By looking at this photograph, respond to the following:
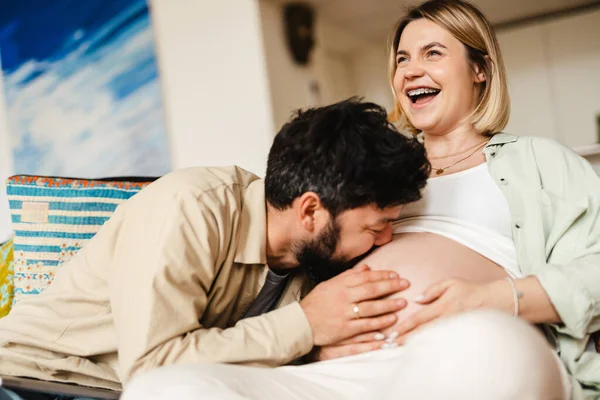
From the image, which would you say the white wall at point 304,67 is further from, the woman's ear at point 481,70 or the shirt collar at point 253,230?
the shirt collar at point 253,230

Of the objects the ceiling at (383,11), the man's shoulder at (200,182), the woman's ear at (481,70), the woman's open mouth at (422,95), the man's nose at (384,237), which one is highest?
the ceiling at (383,11)

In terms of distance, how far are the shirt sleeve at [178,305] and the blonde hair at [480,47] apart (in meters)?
0.79

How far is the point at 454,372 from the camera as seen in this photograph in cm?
80

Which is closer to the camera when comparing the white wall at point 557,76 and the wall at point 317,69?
the wall at point 317,69

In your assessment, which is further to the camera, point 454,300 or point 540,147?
point 540,147

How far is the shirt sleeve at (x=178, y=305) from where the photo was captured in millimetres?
1090

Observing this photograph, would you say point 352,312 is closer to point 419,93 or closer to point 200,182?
point 200,182

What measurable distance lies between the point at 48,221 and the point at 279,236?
0.71 metres

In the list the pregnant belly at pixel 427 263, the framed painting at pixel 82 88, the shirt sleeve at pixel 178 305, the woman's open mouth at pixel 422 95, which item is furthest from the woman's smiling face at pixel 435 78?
the framed painting at pixel 82 88

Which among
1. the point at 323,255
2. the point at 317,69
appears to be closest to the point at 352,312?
the point at 323,255

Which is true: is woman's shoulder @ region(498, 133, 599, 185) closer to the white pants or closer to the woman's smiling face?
the woman's smiling face

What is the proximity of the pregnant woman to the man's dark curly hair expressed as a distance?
0.51 ft

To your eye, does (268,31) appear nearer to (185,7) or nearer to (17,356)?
(185,7)

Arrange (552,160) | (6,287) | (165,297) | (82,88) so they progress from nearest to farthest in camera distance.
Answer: (165,297) < (552,160) < (6,287) < (82,88)
